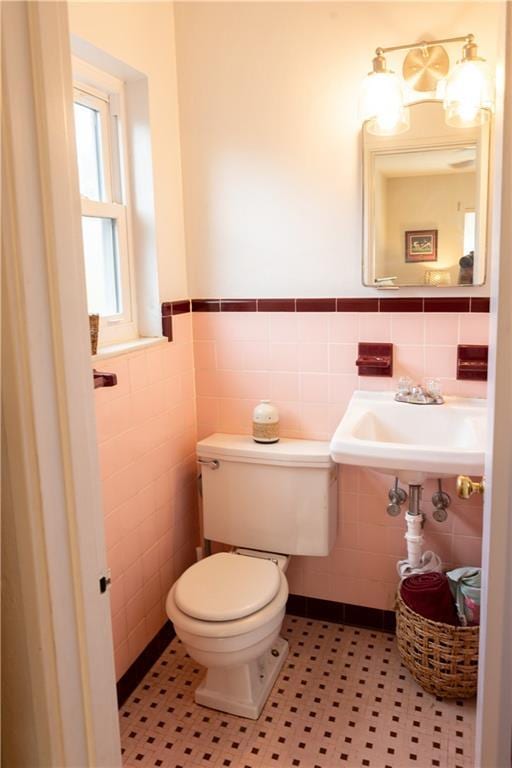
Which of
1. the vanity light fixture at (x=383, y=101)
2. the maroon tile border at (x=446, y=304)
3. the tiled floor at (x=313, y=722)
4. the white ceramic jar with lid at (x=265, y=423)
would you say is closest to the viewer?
the tiled floor at (x=313, y=722)

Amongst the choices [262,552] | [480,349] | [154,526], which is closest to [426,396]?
[480,349]

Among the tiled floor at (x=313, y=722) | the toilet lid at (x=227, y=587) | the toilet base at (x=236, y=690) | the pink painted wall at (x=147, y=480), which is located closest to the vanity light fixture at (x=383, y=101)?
the pink painted wall at (x=147, y=480)

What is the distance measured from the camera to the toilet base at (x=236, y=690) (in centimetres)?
190

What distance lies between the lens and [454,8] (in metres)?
1.82

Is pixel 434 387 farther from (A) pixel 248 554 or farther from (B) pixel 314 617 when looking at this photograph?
(B) pixel 314 617

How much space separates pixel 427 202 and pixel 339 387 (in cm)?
70

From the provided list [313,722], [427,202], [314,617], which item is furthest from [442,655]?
[427,202]

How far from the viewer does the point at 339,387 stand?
7.13ft

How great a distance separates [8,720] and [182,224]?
175 cm

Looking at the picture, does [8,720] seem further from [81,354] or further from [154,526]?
[154,526]

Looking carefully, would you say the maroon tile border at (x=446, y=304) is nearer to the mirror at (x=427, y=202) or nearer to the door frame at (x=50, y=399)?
the mirror at (x=427, y=202)

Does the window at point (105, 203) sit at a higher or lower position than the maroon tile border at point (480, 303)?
higher

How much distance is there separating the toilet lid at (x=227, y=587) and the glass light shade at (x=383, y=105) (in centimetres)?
151

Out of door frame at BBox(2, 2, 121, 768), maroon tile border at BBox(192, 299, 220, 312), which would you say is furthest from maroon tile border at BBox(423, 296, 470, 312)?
door frame at BBox(2, 2, 121, 768)
